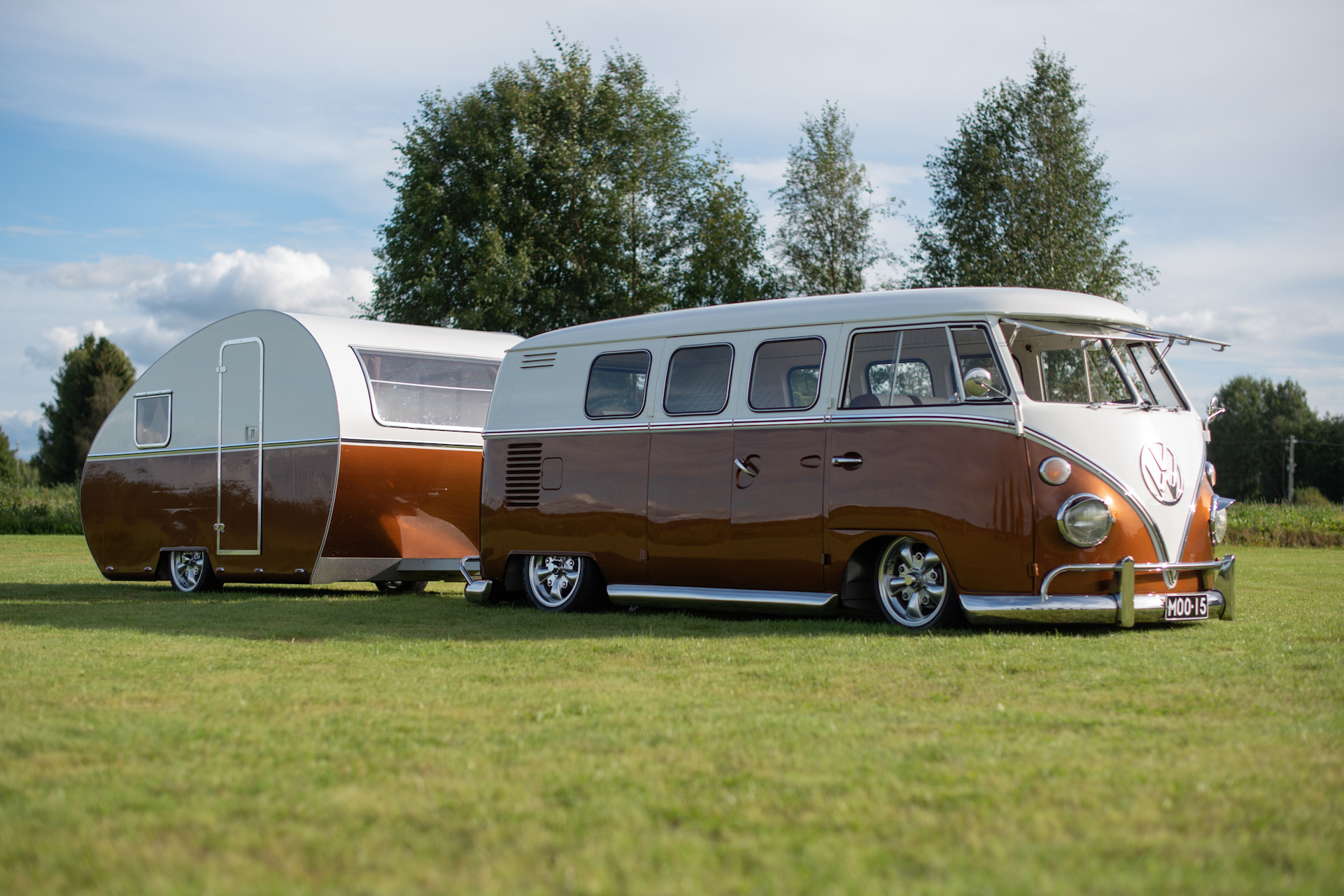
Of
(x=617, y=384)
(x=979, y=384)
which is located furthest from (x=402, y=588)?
(x=979, y=384)

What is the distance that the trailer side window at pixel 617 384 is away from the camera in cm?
1194

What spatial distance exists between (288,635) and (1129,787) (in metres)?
7.36

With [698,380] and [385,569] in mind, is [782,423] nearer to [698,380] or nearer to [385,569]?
[698,380]

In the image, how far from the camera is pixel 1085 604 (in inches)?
362

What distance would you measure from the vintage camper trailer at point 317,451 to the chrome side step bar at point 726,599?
342cm

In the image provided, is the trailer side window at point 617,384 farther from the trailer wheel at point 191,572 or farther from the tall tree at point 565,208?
the tall tree at point 565,208

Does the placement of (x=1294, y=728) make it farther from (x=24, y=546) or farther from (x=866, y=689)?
(x=24, y=546)

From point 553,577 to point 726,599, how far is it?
2.47m

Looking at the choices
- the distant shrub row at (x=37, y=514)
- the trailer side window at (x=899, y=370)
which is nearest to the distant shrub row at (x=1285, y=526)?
the trailer side window at (x=899, y=370)

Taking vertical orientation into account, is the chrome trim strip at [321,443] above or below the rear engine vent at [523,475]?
above

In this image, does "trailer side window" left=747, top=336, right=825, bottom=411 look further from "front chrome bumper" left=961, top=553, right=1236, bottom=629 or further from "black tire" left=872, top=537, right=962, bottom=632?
"front chrome bumper" left=961, top=553, right=1236, bottom=629

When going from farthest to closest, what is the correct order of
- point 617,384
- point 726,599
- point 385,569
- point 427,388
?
point 427,388 < point 385,569 < point 617,384 < point 726,599

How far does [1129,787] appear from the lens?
459cm

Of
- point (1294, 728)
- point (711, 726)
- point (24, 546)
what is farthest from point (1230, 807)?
point (24, 546)
